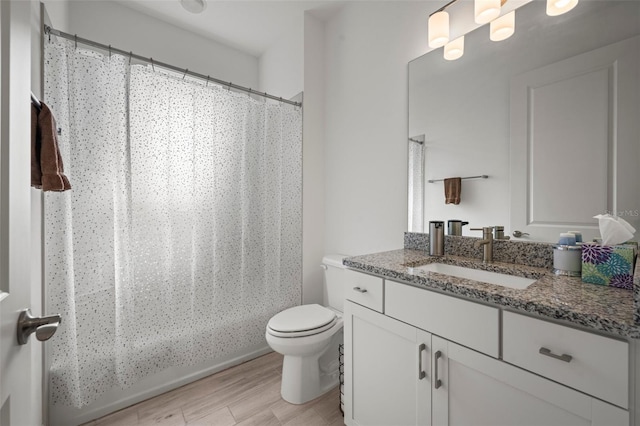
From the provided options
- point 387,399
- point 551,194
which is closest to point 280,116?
point 551,194

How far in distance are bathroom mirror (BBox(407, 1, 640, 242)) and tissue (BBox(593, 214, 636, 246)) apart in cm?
14

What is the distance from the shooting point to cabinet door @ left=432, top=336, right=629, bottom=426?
73 centimetres

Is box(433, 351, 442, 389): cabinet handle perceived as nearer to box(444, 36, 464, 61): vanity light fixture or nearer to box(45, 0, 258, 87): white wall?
box(444, 36, 464, 61): vanity light fixture

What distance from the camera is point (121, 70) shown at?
62.1 inches

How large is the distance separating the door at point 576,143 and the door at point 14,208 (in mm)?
1686

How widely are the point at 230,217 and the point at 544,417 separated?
73.7 inches

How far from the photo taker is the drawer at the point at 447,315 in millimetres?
899

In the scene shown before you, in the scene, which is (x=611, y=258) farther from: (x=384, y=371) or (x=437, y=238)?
(x=384, y=371)

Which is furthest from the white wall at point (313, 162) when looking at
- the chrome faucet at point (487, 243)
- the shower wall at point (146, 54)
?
the chrome faucet at point (487, 243)

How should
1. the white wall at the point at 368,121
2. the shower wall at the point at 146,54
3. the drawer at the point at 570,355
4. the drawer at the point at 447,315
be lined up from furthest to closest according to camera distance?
the white wall at the point at 368,121
the shower wall at the point at 146,54
the drawer at the point at 447,315
the drawer at the point at 570,355

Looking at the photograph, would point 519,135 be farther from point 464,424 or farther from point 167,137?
point 167,137

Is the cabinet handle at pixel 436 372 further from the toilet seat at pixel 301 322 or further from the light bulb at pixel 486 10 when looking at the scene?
the light bulb at pixel 486 10

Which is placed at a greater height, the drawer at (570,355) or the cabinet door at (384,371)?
the drawer at (570,355)

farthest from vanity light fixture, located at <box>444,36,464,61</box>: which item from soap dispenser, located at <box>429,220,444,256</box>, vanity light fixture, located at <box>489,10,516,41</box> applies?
soap dispenser, located at <box>429,220,444,256</box>
